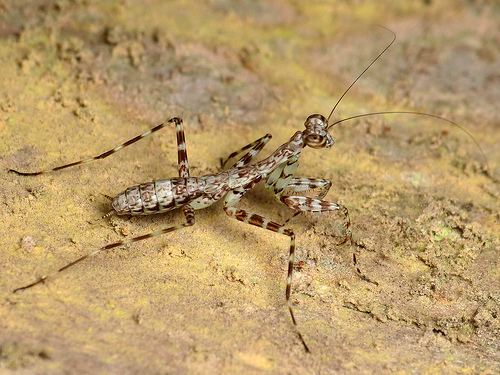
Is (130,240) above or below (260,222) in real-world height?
below

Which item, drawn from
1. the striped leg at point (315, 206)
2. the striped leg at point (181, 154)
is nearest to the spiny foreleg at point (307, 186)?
the striped leg at point (315, 206)

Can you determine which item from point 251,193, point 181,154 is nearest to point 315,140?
point 251,193

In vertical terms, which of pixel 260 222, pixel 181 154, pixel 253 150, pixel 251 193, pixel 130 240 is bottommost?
pixel 130 240

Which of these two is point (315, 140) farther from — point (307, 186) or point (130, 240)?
point (130, 240)

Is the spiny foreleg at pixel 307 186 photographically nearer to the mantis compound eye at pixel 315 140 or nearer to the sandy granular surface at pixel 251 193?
the sandy granular surface at pixel 251 193

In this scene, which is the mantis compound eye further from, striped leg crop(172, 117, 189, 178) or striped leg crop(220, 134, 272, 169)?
striped leg crop(172, 117, 189, 178)

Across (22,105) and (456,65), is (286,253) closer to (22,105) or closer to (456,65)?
(22,105)

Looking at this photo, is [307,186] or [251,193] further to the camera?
[251,193]

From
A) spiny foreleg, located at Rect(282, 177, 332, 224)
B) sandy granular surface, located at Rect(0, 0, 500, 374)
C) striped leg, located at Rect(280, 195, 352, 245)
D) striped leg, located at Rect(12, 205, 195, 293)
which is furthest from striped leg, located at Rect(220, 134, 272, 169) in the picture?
striped leg, located at Rect(12, 205, 195, 293)
